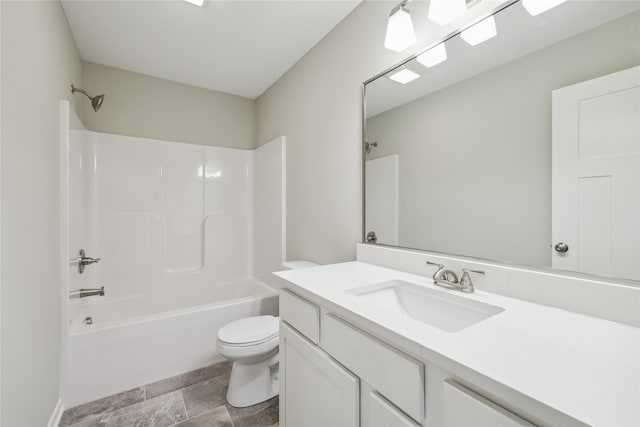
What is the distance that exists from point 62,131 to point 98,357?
1.41 meters

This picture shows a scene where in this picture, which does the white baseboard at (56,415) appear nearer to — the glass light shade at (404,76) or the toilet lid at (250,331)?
the toilet lid at (250,331)

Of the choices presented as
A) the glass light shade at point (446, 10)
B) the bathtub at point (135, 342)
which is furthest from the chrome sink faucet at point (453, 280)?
the bathtub at point (135, 342)

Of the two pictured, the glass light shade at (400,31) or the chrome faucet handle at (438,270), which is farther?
the glass light shade at (400,31)

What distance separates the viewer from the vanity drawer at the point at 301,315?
103 centimetres

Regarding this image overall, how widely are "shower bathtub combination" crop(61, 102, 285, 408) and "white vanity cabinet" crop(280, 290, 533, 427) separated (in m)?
1.12

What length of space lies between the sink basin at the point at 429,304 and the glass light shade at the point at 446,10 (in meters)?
1.13

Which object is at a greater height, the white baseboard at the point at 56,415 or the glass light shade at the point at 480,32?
the glass light shade at the point at 480,32

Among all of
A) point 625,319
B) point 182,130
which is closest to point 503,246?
point 625,319

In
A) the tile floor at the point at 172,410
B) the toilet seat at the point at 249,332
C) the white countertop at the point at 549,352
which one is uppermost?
the white countertop at the point at 549,352

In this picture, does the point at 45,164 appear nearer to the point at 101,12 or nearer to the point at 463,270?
the point at 101,12

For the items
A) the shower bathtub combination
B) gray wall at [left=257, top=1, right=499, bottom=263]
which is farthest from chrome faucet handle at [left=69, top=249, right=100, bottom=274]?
gray wall at [left=257, top=1, right=499, bottom=263]

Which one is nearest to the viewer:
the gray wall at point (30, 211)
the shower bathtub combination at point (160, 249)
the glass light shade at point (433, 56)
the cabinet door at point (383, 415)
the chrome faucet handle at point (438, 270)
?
the cabinet door at point (383, 415)

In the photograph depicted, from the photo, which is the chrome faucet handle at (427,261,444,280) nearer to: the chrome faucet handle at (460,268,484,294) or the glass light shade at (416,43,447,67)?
the chrome faucet handle at (460,268,484,294)

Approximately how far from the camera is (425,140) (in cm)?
133
